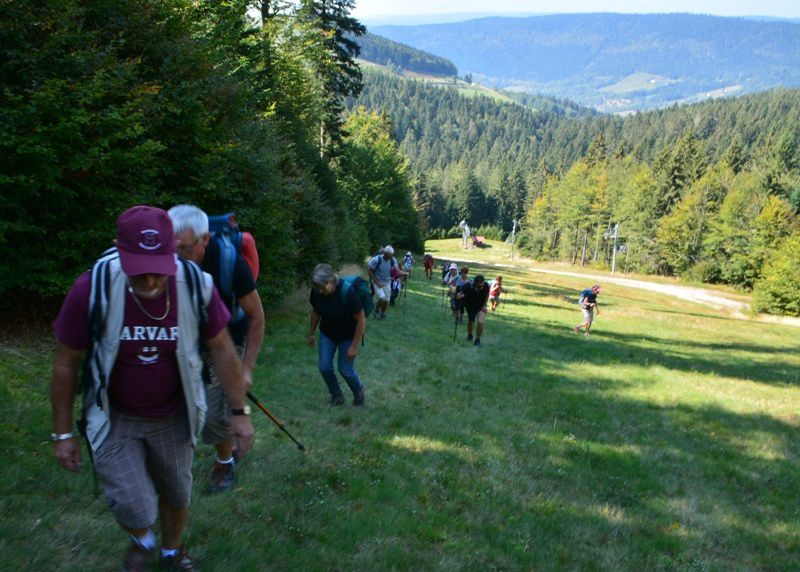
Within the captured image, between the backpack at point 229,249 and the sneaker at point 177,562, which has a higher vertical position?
the backpack at point 229,249

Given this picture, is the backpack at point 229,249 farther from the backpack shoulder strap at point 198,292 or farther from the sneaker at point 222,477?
the sneaker at point 222,477

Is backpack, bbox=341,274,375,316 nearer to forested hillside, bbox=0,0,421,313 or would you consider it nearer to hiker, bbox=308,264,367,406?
hiker, bbox=308,264,367,406

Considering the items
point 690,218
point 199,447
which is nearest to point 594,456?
point 199,447

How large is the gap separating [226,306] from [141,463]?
1.46 m

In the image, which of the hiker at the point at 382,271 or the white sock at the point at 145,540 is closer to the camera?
the white sock at the point at 145,540

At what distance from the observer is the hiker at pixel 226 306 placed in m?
3.59

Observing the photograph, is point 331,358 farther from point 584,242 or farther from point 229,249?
point 584,242

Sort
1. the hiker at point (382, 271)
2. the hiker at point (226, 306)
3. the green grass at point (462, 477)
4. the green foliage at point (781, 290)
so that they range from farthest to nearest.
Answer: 1. the green foliage at point (781, 290)
2. the hiker at point (382, 271)
3. the green grass at point (462, 477)
4. the hiker at point (226, 306)

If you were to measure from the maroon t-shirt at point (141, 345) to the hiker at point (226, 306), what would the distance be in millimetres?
500

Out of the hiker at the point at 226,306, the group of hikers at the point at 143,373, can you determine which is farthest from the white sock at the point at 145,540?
the hiker at the point at 226,306

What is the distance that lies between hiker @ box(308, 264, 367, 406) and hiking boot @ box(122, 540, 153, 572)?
409 centimetres

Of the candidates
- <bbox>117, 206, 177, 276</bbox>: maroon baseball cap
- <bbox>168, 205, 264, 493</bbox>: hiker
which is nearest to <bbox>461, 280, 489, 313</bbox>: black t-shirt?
<bbox>168, 205, 264, 493</bbox>: hiker

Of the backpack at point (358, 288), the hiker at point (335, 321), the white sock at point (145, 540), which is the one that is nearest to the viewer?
the white sock at point (145, 540)

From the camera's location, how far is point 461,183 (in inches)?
5399
